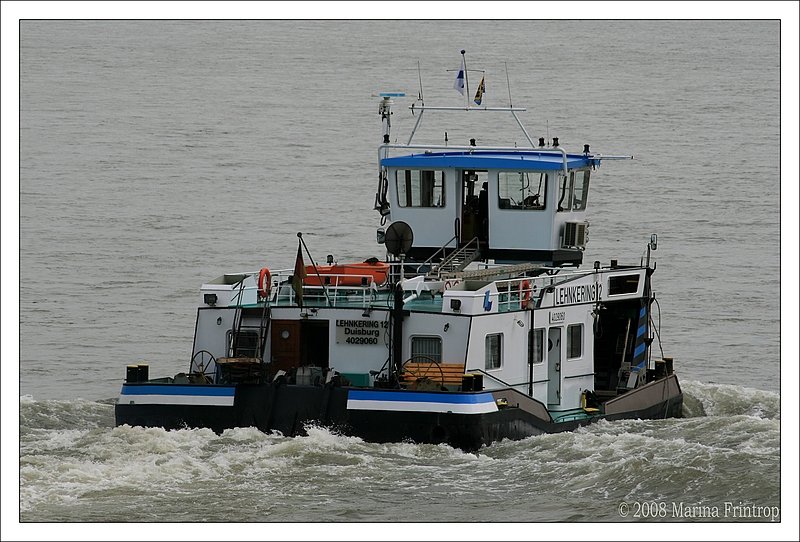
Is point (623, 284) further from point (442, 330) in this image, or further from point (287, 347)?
point (287, 347)

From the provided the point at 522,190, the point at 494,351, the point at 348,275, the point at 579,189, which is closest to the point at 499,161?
the point at 522,190

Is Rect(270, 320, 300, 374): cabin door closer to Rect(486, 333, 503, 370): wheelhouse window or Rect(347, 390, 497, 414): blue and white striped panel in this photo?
Rect(347, 390, 497, 414): blue and white striped panel

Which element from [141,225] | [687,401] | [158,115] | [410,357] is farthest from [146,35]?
[410,357]

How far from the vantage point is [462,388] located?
92.8 ft

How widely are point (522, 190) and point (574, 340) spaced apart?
3073 millimetres

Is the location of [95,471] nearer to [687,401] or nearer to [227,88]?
[687,401]

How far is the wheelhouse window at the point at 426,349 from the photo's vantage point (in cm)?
2925

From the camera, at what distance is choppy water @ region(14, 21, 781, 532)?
2645 cm

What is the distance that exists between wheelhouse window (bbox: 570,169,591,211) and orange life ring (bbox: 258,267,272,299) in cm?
614

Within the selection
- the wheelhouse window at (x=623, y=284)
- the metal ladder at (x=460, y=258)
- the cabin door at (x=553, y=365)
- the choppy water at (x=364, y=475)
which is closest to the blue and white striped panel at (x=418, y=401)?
the choppy water at (x=364, y=475)

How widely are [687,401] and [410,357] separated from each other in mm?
8671

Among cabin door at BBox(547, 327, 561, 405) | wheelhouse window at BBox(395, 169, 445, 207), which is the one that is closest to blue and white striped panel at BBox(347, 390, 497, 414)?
cabin door at BBox(547, 327, 561, 405)

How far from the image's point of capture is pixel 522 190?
110ft

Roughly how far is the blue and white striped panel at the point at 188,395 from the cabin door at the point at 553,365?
5360mm
